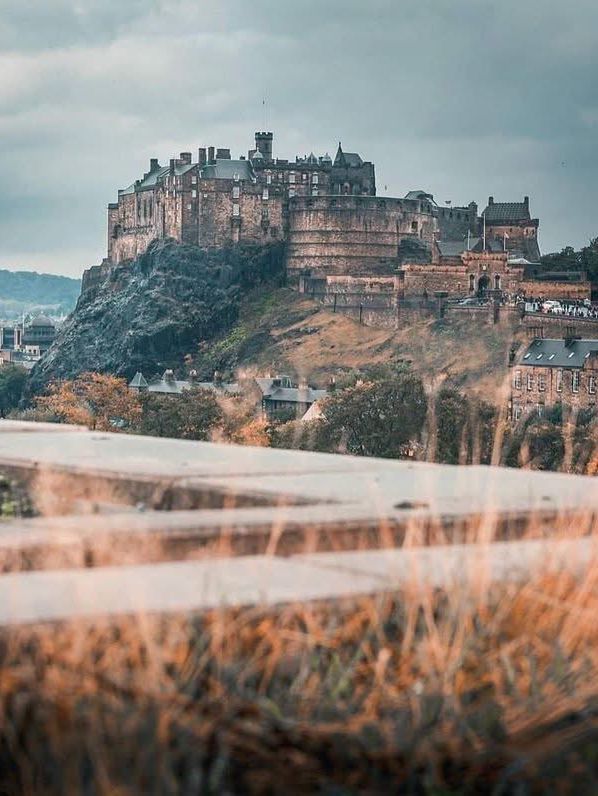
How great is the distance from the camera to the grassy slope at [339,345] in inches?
3420

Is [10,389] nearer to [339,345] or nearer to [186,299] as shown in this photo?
[186,299]

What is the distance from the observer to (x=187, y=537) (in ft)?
19.3

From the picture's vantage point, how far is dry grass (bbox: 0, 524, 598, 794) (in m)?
4.26

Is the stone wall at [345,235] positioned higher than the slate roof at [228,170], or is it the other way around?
the slate roof at [228,170]

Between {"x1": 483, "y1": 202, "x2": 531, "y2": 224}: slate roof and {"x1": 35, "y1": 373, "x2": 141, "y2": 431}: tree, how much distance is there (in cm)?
4570

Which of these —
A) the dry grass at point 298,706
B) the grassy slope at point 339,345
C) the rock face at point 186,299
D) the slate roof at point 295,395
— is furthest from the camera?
the rock face at point 186,299

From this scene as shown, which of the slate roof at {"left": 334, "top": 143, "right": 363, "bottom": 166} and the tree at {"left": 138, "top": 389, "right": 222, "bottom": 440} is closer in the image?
the tree at {"left": 138, "top": 389, "right": 222, "bottom": 440}

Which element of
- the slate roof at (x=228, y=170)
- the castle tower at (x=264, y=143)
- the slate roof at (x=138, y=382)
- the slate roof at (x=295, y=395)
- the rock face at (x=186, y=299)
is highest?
the castle tower at (x=264, y=143)

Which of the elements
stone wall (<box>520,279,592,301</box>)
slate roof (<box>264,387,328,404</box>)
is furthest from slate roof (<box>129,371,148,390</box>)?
stone wall (<box>520,279,592,301</box>)

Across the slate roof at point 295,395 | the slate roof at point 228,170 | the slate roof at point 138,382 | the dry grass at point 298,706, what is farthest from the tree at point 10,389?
the dry grass at point 298,706

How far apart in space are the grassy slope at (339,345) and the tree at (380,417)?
17.1 metres

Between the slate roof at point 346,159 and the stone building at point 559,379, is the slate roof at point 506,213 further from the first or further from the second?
the stone building at point 559,379

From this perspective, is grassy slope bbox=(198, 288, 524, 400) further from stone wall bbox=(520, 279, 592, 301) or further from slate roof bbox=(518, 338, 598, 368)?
stone wall bbox=(520, 279, 592, 301)

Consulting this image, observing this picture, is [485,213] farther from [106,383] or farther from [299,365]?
[106,383]
